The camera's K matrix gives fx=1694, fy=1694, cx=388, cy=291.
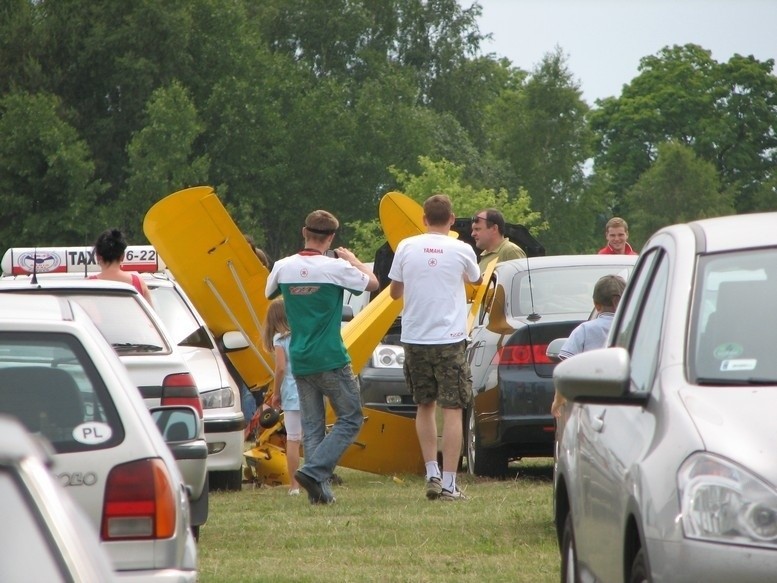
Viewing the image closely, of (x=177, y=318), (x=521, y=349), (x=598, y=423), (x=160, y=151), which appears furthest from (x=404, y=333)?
(x=160, y=151)

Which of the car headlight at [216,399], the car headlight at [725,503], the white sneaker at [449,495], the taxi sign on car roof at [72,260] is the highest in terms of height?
the taxi sign on car roof at [72,260]

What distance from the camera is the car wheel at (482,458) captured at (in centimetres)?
1223

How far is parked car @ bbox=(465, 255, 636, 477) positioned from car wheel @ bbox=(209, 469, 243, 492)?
174cm

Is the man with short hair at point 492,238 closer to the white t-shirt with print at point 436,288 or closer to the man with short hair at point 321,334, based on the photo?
the white t-shirt with print at point 436,288

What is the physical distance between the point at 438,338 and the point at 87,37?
51.1 m

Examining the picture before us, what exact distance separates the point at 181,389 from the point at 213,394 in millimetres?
2987

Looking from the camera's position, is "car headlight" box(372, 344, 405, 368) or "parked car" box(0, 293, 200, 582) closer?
"parked car" box(0, 293, 200, 582)

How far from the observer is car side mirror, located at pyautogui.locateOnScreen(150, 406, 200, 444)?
19.2 feet

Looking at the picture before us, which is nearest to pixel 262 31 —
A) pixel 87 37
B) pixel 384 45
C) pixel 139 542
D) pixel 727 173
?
pixel 384 45

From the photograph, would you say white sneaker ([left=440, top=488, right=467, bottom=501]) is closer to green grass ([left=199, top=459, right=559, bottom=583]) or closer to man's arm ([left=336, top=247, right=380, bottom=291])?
green grass ([left=199, top=459, right=559, bottom=583])

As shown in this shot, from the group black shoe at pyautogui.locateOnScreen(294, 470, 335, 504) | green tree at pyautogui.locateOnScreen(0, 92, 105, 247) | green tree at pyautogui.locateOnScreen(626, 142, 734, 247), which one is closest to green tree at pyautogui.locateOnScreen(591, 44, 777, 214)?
green tree at pyautogui.locateOnScreen(626, 142, 734, 247)

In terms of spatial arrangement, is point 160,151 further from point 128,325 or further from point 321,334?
point 128,325

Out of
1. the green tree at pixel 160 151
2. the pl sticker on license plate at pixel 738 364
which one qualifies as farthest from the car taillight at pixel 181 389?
the green tree at pixel 160 151

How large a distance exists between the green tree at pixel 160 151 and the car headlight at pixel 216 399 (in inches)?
1805
